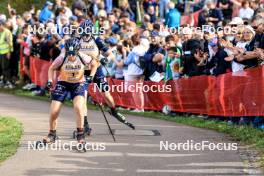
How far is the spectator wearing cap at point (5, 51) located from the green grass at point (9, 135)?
920 centimetres

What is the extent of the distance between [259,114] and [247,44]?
161cm

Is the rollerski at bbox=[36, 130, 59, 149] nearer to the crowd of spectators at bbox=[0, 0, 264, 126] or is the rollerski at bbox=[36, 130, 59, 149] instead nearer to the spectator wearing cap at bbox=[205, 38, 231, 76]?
the crowd of spectators at bbox=[0, 0, 264, 126]

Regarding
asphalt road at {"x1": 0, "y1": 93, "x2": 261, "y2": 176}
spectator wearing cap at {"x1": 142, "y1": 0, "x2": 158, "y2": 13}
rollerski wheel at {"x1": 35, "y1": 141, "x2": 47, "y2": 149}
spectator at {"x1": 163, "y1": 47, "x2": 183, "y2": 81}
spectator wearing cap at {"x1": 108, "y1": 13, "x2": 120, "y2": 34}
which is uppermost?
spectator wearing cap at {"x1": 142, "y1": 0, "x2": 158, "y2": 13}

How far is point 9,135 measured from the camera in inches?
503

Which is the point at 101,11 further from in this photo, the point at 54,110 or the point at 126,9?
the point at 54,110

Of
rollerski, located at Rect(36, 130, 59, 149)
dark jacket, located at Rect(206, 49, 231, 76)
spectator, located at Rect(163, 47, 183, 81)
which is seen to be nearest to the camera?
rollerski, located at Rect(36, 130, 59, 149)

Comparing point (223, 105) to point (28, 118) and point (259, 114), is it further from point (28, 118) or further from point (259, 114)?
point (28, 118)

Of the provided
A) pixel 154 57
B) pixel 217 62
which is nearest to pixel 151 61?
pixel 154 57

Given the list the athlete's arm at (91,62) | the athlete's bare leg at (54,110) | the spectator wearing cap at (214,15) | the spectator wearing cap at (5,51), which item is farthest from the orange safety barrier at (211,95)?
the spectator wearing cap at (5,51)

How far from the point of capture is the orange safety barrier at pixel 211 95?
43.1 ft

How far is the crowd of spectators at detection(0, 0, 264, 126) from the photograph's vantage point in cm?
1477

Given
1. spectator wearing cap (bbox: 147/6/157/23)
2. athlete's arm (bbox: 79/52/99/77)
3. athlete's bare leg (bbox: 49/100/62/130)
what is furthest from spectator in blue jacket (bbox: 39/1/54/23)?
athlete's bare leg (bbox: 49/100/62/130)

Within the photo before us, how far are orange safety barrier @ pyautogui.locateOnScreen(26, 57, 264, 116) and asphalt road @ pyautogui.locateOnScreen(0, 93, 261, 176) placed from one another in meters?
0.89

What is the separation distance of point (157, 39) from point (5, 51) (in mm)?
8291
